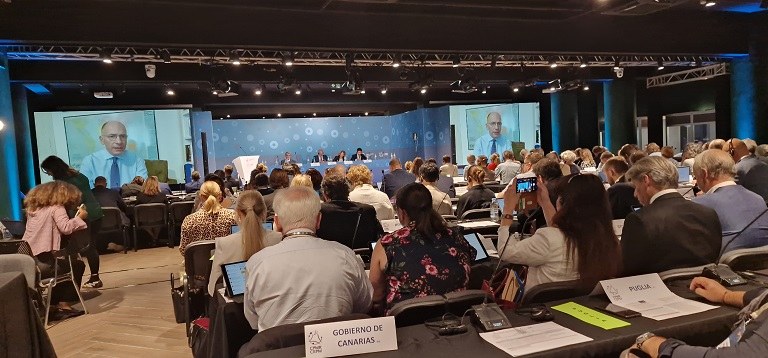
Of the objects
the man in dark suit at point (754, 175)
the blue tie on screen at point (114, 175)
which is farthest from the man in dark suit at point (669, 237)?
the blue tie on screen at point (114, 175)

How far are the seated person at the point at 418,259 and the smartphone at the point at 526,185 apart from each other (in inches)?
27.1

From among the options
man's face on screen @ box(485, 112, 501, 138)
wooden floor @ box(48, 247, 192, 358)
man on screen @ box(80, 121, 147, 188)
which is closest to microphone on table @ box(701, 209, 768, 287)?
wooden floor @ box(48, 247, 192, 358)

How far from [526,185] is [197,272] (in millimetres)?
2558

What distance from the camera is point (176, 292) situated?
13.3ft

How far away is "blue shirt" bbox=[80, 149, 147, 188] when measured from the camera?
41.2 feet

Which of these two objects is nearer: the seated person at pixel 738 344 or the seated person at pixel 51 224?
the seated person at pixel 738 344

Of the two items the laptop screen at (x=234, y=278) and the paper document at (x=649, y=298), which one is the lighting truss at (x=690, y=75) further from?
the laptop screen at (x=234, y=278)

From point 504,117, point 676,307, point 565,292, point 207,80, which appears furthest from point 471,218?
point 504,117

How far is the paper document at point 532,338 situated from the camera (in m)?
1.49

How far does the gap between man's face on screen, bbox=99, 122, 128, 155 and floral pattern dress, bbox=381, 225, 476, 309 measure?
12462 millimetres

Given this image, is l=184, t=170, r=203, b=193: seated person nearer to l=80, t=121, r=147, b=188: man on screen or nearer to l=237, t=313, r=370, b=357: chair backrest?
l=80, t=121, r=147, b=188: man on screen

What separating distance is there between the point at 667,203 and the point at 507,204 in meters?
0.79

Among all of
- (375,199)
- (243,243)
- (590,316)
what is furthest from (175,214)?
(590,316)

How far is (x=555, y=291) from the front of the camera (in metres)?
2.12
